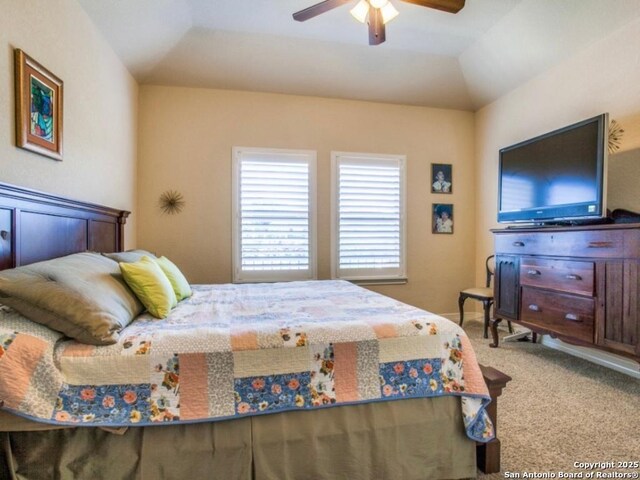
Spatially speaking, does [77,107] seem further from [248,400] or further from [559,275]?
[559,275]

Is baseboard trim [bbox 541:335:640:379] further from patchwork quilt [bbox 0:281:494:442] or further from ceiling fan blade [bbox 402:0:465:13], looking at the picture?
ceiling fan blade [bbox 402:0:465:13]

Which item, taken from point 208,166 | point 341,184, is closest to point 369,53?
point 341,184

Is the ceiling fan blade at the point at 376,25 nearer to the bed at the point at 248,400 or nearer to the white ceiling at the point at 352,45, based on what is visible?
the white ceiling at the point at 352,45

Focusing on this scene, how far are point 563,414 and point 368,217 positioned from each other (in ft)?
8.70

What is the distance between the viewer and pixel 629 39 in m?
2.70

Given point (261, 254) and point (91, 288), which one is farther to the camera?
point (261, 254)

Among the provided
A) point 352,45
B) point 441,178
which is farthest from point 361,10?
point 441,178

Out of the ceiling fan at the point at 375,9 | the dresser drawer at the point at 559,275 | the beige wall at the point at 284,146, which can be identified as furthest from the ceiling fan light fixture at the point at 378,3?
the dresser drawer at the point at 559,275

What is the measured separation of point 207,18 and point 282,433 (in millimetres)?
3454

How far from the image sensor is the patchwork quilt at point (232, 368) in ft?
3.89

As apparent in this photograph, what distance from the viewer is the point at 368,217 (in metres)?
4.18

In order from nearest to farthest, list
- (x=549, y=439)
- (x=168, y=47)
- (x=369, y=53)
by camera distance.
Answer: (x=549, y=439)
(x=168, y=47)
(x=369, y=53)

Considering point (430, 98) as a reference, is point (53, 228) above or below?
below

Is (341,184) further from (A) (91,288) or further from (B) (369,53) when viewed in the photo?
(A) (91,288)
